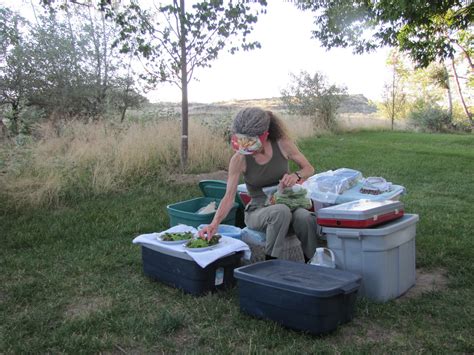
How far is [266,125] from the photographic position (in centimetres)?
326

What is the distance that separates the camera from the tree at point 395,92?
24.7 meters

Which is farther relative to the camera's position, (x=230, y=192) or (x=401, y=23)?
(x=401, y=23)

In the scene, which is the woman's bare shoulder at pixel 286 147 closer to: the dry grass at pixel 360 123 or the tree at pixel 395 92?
the dry grass at pixel 360 123

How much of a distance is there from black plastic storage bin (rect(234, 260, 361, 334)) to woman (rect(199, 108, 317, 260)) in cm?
48

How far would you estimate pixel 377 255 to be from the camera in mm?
2803

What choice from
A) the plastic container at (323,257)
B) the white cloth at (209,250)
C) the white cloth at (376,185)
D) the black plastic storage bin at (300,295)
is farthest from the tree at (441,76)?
the black plastic storage bin at (300,295)

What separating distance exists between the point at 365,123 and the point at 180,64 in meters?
14.6

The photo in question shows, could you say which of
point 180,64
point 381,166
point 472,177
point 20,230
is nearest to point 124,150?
point 180,64

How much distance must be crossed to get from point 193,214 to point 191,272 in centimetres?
84

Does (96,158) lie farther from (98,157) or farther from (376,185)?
(376,185)

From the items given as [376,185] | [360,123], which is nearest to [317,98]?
[360,123]

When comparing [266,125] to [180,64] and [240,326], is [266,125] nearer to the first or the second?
[240,326]

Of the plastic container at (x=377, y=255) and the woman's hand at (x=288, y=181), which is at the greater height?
the woman's hand at (x=288, y=181)

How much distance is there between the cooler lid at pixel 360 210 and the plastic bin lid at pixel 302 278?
0.35m
